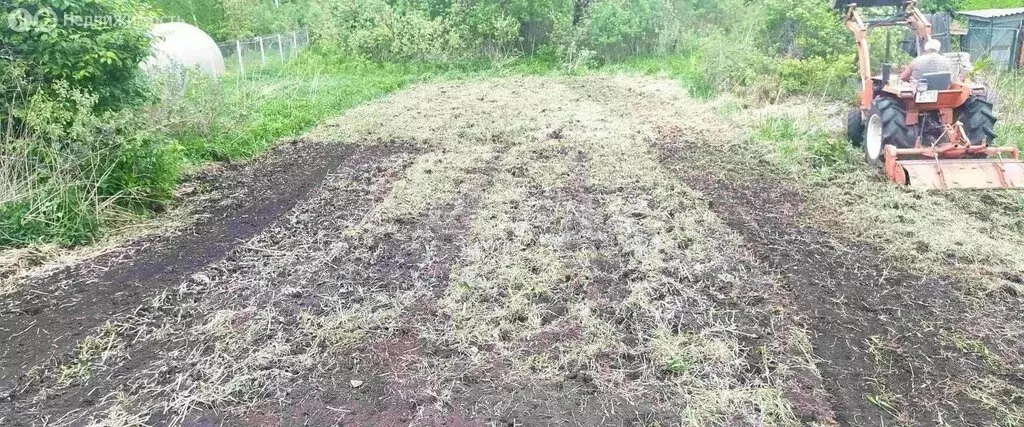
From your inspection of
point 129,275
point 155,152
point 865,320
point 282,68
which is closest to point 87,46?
point 155,152

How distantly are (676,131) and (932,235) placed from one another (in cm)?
411

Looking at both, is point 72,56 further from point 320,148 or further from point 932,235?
point 932,235

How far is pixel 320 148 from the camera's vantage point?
26.6 feet

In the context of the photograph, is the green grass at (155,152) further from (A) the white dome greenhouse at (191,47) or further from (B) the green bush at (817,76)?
(B) the green bush at (817,76)

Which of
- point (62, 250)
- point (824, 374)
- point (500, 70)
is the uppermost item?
point (500, 70)

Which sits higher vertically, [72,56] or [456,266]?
[72,56]

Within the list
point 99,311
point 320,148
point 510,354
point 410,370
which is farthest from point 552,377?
point 320,148

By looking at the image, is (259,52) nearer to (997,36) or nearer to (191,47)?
(191,47)

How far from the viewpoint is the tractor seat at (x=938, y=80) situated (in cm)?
589

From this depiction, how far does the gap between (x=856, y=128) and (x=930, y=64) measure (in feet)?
3.85

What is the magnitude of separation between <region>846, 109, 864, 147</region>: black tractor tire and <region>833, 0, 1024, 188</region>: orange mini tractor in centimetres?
34

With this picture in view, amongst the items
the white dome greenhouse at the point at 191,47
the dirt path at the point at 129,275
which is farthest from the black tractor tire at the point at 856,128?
the white dome greenhouse at the point at 191,47

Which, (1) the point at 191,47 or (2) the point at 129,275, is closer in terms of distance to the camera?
(2) the point at 129,275

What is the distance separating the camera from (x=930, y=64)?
236 inches
